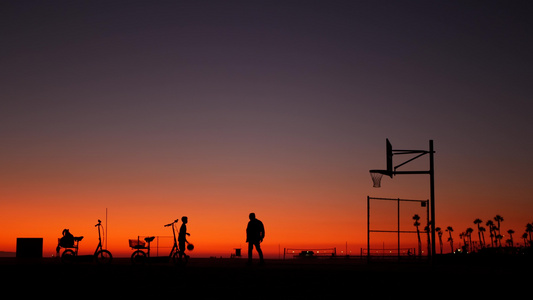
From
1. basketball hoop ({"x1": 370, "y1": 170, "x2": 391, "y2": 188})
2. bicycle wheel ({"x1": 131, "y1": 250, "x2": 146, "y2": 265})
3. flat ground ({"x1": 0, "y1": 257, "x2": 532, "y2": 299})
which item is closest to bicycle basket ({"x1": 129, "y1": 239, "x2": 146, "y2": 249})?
bicycle wheel ({"x1": 131, "y1": 250, "x2": 146, "y2": 265})

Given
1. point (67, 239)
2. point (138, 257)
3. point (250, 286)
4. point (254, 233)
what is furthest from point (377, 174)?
point (250, 286)

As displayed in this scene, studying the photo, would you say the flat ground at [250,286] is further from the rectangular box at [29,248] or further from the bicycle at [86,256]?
the rectangular box at [29,248]

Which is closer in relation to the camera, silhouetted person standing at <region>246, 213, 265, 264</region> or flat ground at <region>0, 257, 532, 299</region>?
flat ground at <region>0, 257, 532, 299</region>

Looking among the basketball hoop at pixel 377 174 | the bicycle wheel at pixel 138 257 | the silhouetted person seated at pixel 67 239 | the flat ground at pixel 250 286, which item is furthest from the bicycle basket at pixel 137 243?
the basketball hoop at pixel 377 174

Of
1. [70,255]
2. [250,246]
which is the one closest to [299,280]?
[250,246]

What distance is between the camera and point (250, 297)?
11.1 metres

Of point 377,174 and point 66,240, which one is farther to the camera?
point 377,174

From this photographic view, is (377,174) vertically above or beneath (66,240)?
above

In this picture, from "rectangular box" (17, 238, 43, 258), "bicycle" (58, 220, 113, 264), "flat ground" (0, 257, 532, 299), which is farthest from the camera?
"rectangular box" (17, 238, 43, 258)

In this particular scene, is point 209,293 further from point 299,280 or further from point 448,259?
point 448,259

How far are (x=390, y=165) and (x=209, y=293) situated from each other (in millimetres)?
18664

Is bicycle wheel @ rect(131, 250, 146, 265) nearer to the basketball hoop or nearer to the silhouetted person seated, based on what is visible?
the silhouetted person seated

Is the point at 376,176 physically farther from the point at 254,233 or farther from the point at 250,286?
the point at 250,286

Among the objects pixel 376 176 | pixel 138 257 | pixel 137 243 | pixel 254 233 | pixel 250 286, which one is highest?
pixel 376 176
